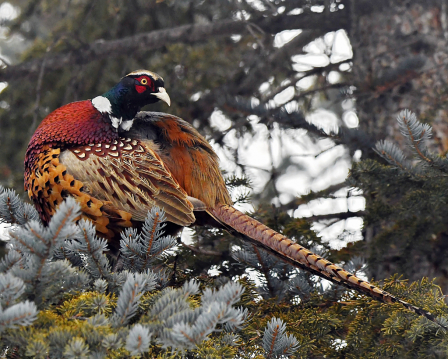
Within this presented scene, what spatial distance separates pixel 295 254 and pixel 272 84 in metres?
2.88

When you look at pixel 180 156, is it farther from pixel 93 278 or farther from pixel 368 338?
pixel 368 338

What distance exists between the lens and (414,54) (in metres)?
4.06

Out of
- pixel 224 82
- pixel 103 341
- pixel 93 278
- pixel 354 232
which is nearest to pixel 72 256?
pixel 93 278

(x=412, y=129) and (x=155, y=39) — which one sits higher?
(x=155, y=39)

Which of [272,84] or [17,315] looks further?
[272,84]

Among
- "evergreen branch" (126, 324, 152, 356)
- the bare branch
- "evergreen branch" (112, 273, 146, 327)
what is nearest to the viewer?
"evergreen branch" (126, 324, 152, 356)

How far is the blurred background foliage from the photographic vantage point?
3.16m

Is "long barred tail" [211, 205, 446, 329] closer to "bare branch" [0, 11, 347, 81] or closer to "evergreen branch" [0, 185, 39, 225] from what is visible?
"evergreen branch" [0, 185, 39, 225]

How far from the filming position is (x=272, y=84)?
4.98 meters

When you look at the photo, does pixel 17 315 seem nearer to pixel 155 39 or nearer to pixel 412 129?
pixel 412 129

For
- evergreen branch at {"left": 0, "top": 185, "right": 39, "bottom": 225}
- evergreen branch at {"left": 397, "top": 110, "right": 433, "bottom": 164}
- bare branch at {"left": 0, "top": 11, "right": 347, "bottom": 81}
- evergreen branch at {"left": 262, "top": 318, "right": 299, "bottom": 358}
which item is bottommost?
evergreen branch at {"left": 262, "top": 318, "right": 299, "bottom": 358}

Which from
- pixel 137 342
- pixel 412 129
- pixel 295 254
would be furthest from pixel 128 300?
pixel 412 129

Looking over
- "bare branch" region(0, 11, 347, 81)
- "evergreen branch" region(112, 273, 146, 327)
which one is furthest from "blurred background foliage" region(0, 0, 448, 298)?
"evergreen branch" region(112, 273, 146, 327)

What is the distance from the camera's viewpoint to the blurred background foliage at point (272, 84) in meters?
3.16
